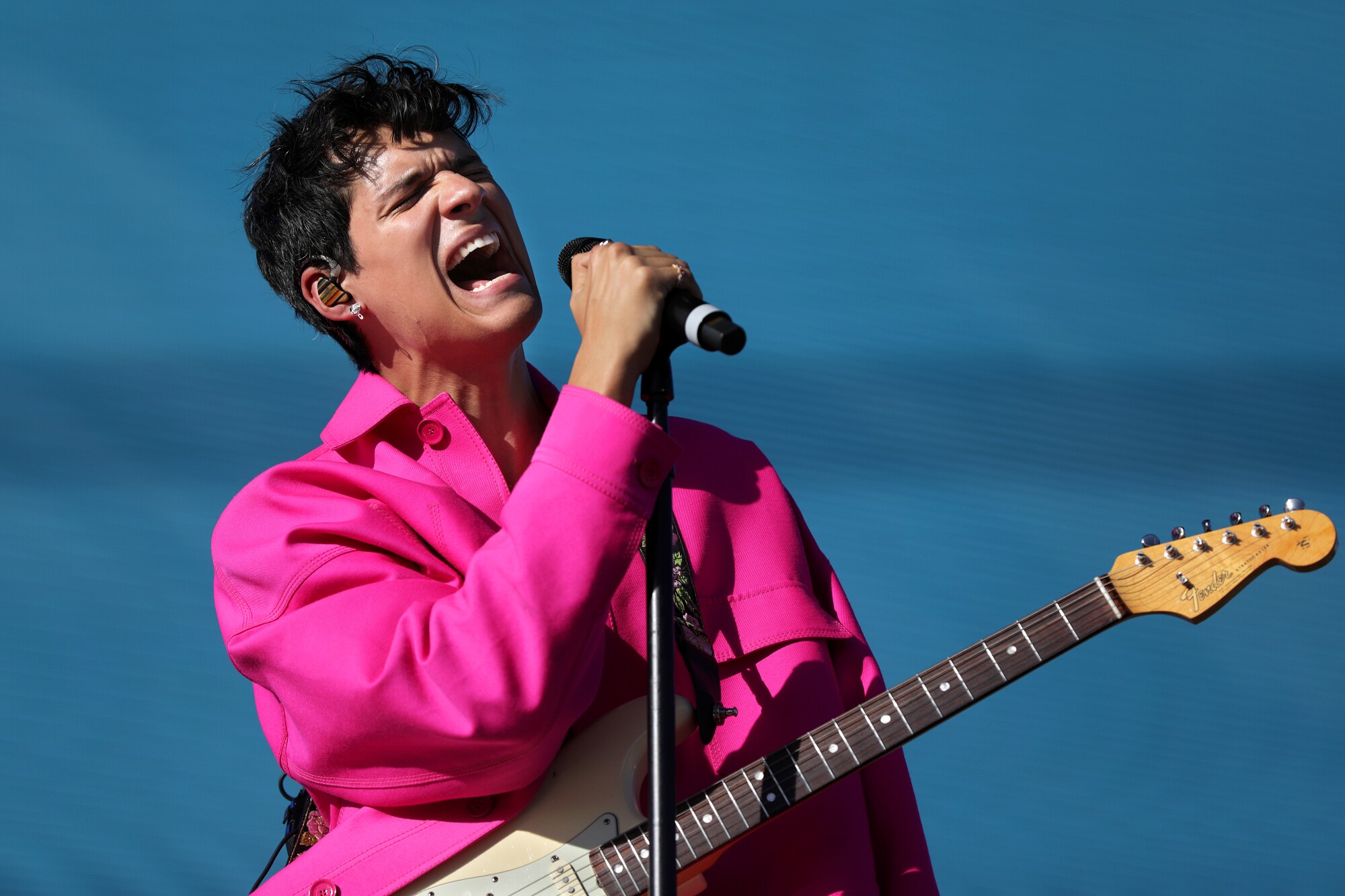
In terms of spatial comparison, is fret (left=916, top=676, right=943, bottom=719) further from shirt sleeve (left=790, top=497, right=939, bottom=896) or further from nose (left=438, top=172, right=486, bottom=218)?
nose (left=438, top=172, right=486, bottom=218)

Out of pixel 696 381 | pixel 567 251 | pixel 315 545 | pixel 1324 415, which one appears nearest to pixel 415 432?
pixel 315 545

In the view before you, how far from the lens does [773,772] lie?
1394mm

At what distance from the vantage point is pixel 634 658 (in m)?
1.51

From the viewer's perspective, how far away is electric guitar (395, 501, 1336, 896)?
1355mm

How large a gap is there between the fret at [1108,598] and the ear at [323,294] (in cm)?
95

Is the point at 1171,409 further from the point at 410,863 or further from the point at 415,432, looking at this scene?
the point at 410,863

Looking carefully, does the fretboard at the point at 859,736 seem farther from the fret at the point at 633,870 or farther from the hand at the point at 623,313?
the hand at the point at 623,313

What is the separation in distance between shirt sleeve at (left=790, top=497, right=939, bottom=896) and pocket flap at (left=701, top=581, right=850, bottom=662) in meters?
0.05

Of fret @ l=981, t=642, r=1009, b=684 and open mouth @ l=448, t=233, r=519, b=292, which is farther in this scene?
open mouth @ l=448, t=233, r=519, b=292

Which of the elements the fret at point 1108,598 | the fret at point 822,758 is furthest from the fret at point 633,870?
the fret at point 1108,598

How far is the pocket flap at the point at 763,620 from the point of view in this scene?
1.53 m

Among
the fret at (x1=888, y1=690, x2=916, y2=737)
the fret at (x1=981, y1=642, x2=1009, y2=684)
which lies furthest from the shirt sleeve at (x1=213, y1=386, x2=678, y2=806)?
the fret at (x1=981, y1=642, x2=1009, y2=684)

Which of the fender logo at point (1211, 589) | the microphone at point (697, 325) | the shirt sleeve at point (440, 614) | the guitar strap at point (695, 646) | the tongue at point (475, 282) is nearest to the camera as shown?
the microphone at point (697, 325)

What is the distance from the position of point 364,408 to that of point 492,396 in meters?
0.16
